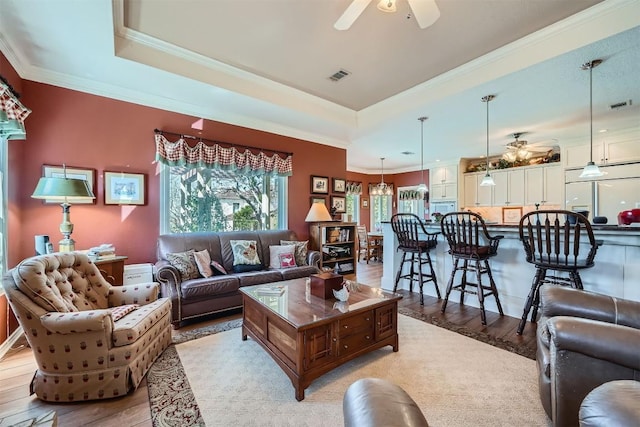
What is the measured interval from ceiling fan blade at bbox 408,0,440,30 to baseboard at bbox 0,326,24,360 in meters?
→ 4.19

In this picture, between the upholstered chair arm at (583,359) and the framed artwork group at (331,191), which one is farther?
the framed artwork group at (331,191)

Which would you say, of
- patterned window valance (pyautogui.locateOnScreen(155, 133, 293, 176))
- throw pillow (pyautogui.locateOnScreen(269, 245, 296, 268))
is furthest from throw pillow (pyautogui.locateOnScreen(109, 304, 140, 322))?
patterned window valance (pyautogui.locateOnScreen(155, 133, 293, 176))

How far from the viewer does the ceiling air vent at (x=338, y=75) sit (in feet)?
11.0

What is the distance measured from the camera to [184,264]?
123 inches

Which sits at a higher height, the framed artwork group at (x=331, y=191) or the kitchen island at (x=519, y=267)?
the framed artwork group at (x=331, y=191)

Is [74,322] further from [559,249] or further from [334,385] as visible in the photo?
[559,249]

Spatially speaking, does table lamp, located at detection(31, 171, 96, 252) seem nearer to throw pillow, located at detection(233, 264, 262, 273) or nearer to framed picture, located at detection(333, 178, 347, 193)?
throw pillow, located at detection(233, 264, 262, 273)

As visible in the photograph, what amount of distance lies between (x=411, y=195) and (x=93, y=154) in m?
7.55

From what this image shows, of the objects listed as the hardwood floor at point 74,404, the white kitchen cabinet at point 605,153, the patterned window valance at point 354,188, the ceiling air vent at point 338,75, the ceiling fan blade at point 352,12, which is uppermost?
the ceiling air vent at point 338,75

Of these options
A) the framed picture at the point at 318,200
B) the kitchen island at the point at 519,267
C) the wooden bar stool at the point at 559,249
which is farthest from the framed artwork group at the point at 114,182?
the wooden bar stool at the point at 559,249

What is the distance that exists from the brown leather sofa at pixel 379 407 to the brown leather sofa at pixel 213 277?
8.51ft

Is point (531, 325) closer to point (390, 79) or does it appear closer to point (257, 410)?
Result: point (257, 410)

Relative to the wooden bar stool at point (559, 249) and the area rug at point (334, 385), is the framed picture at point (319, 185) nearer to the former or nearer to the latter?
the area rug at point (334, 385)

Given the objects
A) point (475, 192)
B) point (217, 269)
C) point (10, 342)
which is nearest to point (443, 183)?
point (475, 192)
